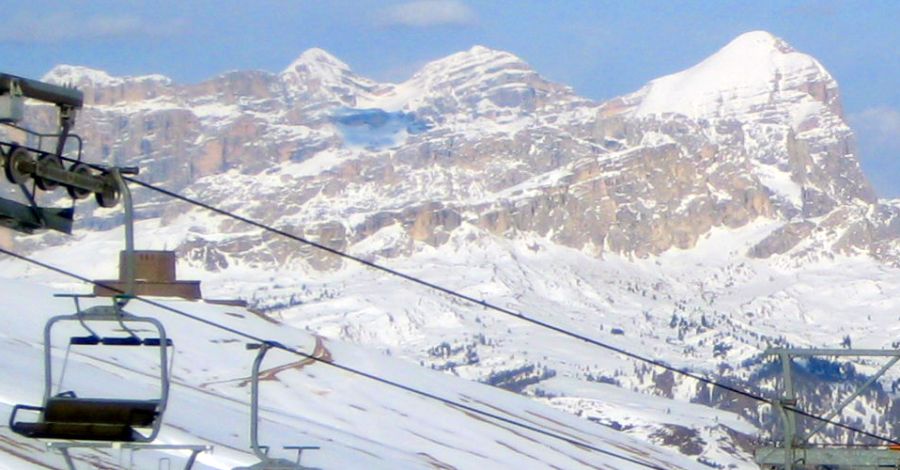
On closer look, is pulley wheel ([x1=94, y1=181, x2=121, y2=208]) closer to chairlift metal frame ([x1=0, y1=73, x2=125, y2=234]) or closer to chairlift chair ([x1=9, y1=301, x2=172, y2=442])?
chairlift metal frame ([x1=0, y1=73, x2=125, y2=234])

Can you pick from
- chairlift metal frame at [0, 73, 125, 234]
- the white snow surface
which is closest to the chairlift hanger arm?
chairlift metal frame at [0, 73, 125, 234]

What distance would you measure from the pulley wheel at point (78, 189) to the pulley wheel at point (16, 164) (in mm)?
364

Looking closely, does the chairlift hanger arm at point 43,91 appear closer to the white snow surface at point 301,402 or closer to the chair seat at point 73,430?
the chair seat at point 73,430

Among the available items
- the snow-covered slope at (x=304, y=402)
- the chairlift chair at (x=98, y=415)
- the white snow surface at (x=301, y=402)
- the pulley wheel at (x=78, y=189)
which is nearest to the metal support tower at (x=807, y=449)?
the white snow surface at (x=301, y=402)

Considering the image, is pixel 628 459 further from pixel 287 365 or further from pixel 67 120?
pixel 67 120

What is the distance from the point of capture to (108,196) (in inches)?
596

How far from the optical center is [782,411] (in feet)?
82.5

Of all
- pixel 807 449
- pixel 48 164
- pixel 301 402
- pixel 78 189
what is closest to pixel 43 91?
pixel 48 164

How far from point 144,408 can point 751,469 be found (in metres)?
126

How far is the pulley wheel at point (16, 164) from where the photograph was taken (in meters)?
14.4

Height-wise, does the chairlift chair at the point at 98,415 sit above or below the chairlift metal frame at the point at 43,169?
below

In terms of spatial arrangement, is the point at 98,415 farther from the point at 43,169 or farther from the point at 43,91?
the point at 43,91

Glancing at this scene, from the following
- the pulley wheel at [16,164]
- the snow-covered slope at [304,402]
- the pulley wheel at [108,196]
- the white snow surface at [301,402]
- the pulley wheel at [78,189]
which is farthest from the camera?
the snow-covered slope at [304,402]

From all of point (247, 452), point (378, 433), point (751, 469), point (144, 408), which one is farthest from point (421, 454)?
point (751, 469)
